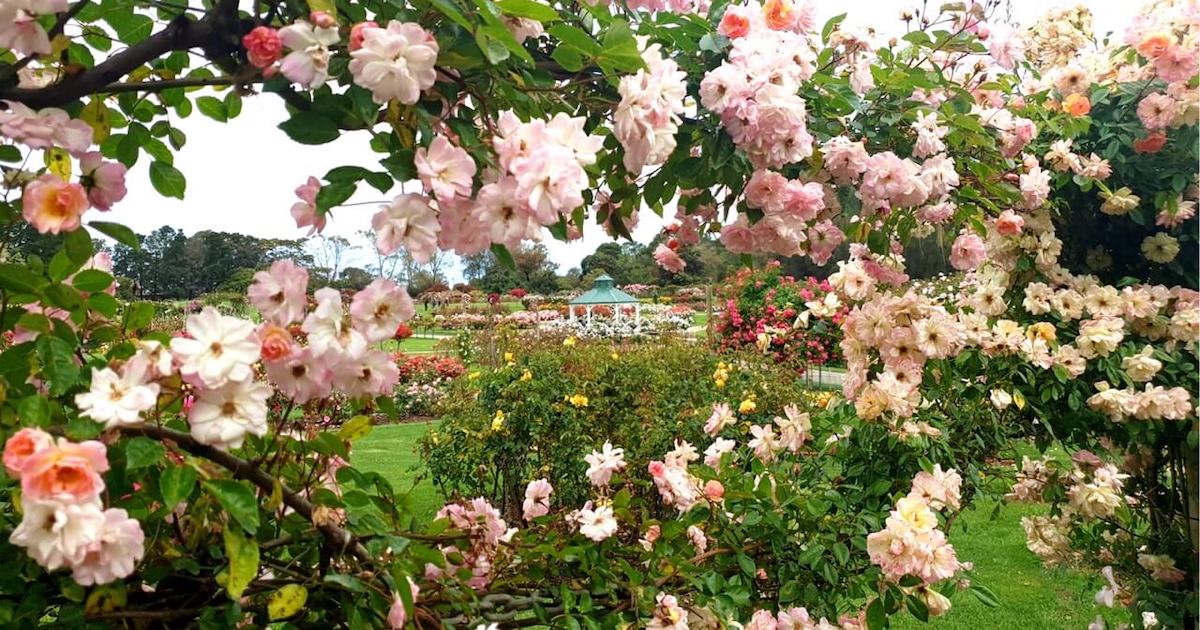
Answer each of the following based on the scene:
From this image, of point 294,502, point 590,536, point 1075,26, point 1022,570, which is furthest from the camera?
point 1022,570

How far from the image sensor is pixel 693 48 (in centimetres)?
115

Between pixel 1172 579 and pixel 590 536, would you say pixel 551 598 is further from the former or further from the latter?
pixel 1172 579

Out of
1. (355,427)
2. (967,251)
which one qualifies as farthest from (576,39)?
(967,251)

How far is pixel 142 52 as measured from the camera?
957mm

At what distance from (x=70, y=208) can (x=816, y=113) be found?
3.30 ft

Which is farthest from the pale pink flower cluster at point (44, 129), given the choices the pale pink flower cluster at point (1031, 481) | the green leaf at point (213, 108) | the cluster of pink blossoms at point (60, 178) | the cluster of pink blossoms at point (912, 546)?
the pale pink flower cluster at point (1031, 481)

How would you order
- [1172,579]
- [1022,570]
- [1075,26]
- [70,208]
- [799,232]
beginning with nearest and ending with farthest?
[70,208] < [799,232] < [1172,579] < [1075,26] < [1022,570]

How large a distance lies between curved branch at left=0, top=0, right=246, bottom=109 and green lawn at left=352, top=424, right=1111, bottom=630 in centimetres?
217

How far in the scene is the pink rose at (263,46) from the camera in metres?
0.80

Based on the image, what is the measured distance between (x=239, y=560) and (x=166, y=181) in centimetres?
65

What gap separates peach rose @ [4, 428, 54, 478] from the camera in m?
0.61

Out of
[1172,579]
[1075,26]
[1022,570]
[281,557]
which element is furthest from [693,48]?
[1022,570]

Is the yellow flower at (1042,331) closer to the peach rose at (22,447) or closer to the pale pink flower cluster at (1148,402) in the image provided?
the pale pink flower cluster at (1148,402)

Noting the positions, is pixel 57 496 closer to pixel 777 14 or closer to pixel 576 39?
pixel 576 39
